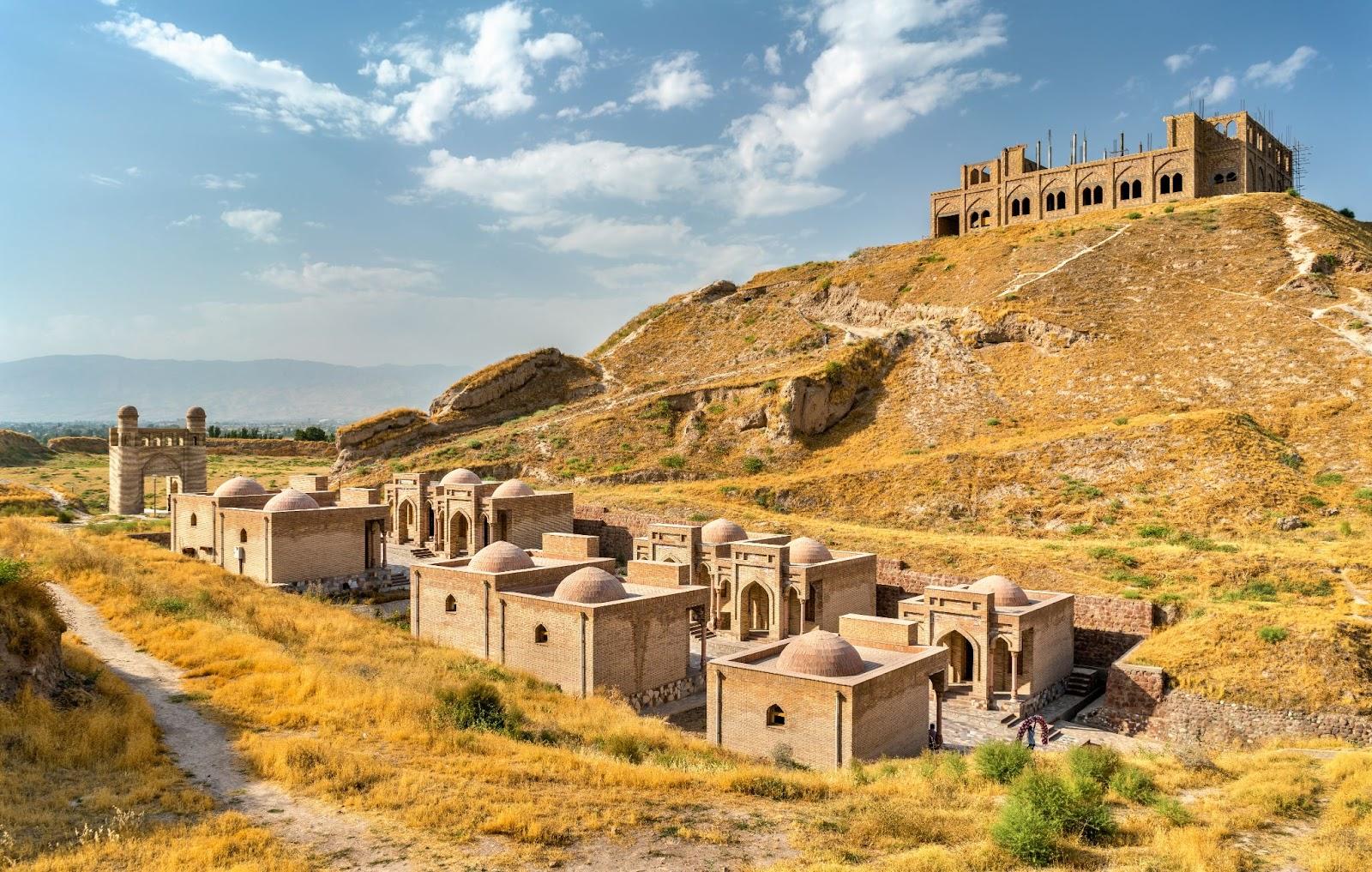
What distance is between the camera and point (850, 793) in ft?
43.6

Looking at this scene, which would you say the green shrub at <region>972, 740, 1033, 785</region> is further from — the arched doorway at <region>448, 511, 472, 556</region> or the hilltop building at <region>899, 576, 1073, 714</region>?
the arched doorway at <region>448, 511, 472, 556</region>

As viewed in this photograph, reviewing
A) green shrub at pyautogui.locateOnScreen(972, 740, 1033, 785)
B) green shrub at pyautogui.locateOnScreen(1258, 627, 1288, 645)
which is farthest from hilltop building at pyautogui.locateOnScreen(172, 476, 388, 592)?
green shrub at pyautogui.locateOnScreen(1258, 627, 1288, 645)

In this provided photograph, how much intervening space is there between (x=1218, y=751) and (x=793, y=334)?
4511cm

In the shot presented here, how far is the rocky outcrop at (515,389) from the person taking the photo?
58875 mm

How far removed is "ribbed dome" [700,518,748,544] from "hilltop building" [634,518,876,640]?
1.1 inches

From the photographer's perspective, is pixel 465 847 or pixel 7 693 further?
pixel 7 693

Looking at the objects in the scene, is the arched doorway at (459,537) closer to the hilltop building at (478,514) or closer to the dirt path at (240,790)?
the hilltop building at (478,514)

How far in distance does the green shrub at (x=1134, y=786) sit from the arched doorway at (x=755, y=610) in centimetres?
1459

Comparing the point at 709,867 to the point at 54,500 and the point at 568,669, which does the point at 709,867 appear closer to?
the point at 568,669

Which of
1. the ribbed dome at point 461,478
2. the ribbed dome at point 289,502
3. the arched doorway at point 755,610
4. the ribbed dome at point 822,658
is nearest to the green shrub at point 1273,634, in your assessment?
the ribbed dome at point 822,658

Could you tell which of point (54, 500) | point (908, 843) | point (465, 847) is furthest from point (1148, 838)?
point (54, 500)

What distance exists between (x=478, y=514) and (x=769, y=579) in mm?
14048

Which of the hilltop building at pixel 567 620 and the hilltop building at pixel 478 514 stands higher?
the hilltop building at pixel 478 514

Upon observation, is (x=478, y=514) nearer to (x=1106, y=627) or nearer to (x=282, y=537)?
(x=282, y=537)
